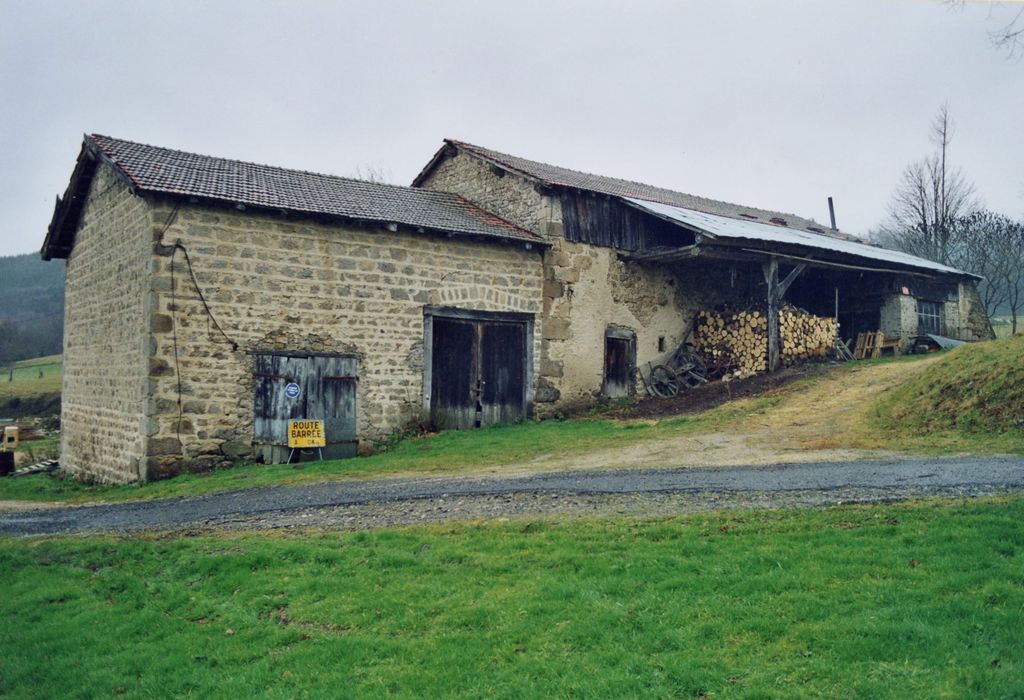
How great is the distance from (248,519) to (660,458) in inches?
220

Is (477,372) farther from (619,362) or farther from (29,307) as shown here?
(29,307)

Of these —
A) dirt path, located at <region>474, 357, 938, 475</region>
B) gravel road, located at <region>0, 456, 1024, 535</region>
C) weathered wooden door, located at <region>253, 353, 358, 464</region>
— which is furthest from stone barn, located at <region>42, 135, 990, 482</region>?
dirt path, located at <region>474, 357, 938, 475</region>

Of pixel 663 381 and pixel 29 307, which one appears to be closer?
pixel 663 381

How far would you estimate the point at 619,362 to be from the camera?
17438mm

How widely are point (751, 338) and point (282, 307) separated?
10786 millimetres

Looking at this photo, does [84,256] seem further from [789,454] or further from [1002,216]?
[1002,216]

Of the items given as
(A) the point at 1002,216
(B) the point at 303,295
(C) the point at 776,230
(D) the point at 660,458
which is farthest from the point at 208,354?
(A) the point at 1002,216

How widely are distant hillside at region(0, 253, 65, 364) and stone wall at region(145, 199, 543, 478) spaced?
33.3 m

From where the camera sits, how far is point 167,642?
17.6 feet

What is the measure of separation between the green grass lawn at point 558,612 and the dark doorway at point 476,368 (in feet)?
25.5

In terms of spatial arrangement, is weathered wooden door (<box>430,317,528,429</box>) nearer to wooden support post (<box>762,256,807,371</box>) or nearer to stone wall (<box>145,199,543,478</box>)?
stone wall (<box>145,199,543,478</box>)

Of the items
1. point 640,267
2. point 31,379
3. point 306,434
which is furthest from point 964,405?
point 31,379

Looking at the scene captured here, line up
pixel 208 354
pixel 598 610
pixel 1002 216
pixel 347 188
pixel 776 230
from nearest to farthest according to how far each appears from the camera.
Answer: pixel 598 610 < pixel 208 354 < pixel 347 188 < pixel 776 230 < pixel 1002 216

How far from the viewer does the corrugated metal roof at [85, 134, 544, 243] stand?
41.1ft
